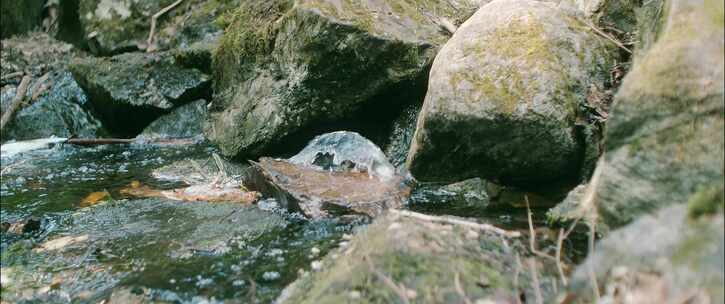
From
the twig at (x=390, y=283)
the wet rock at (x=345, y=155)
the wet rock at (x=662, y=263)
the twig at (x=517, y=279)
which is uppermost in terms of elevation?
the wet rock at (x=662, y=263)

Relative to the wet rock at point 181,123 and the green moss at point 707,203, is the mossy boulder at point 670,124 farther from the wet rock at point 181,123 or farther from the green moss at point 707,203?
the wet rock at point 181,123

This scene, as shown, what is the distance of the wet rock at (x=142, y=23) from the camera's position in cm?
984

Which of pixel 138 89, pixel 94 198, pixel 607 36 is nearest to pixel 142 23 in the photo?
pixel 138 89

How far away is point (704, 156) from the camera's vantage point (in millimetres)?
2504

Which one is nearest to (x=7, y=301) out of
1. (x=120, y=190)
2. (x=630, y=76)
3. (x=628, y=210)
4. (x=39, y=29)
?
(x=120, y=190)

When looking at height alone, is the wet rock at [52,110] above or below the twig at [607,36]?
below

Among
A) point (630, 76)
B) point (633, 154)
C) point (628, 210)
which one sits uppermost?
point (630, 76)

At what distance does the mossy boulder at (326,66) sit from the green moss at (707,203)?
354cm

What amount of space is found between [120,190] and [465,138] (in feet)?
11.4

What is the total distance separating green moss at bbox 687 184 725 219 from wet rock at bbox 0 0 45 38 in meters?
14.7

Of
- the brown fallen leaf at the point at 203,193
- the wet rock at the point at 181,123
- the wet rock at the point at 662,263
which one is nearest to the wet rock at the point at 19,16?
the wet rock at the point at 181,123

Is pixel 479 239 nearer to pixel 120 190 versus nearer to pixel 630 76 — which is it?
pixel 630 76

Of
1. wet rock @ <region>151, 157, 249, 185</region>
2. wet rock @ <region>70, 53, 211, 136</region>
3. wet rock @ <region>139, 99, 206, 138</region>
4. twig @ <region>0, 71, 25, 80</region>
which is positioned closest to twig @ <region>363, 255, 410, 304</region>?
wet rock @ <region>151, 157, 249, 185</region>

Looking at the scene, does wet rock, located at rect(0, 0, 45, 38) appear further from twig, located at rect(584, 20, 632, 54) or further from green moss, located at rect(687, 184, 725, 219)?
green moss, located at rect(687, 184, 725, 219)
